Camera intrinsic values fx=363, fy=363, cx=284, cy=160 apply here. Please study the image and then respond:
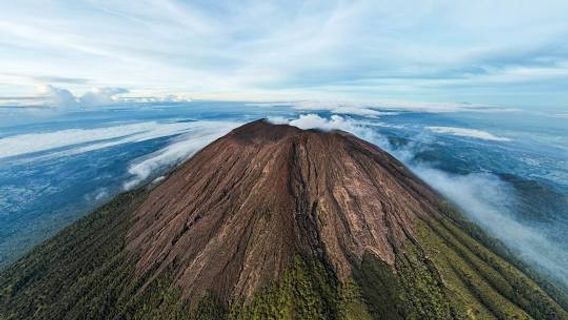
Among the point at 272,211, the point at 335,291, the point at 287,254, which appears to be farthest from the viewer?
the point at 272,211

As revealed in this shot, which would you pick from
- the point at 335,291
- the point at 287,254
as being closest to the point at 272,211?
the point at 287,254

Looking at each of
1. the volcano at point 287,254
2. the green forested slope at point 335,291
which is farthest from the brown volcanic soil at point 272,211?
the green forested slope at point 335,291

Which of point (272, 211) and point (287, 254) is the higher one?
point (272, 211)

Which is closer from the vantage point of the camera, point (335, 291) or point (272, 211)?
point (335, 291)

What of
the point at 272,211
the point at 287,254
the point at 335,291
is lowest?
the point at 335,291

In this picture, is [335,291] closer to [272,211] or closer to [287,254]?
[287,254]

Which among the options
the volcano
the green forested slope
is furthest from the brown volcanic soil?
the green forested slope

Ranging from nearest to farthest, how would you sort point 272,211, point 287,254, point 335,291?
1. point 335,291
2. point 287,254
3. point 272,211
